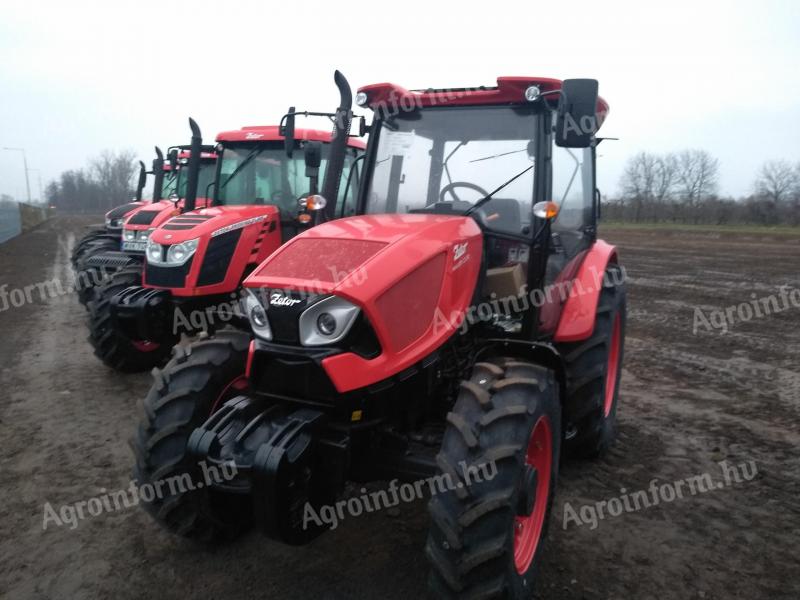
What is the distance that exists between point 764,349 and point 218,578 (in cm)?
685

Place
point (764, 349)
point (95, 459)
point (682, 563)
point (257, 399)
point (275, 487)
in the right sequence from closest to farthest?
point (275, 487), point (257, 399), point (682, 563), point (95, 459), point (764, 349)

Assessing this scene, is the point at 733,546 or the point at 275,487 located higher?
the point at 275,487

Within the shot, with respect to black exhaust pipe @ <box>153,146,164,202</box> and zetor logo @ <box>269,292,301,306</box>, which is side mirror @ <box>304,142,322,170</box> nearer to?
zetor logo @ <box>269,292,301,306</box>

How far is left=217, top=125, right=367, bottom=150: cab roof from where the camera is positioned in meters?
6.68

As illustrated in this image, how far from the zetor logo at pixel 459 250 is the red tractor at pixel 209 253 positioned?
236 centimetres

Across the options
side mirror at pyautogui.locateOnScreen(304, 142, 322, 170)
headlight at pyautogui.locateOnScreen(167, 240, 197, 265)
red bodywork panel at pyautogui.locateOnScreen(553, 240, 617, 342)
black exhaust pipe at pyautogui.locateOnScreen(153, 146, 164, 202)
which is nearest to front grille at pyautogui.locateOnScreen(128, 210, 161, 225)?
black exhaust pipe at pyautogui.locateOnScreen(153, 146, 164, 202)

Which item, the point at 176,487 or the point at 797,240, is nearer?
the point at 176,487

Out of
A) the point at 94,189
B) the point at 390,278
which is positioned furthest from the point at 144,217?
the point at 94,189

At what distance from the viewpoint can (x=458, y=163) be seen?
3.71 meters

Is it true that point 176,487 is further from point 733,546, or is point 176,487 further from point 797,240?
point 797,240

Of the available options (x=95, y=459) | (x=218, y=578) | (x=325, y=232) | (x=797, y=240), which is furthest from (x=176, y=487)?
(x=797, y=240)

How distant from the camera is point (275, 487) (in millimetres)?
2404

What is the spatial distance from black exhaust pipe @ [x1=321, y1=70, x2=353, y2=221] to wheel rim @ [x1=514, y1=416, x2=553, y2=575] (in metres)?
1.87

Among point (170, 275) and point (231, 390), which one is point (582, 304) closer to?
point (231, 390)
